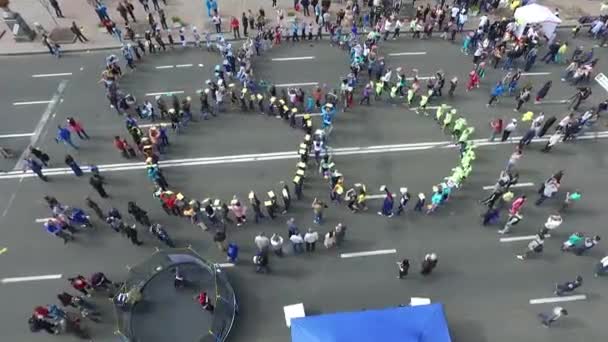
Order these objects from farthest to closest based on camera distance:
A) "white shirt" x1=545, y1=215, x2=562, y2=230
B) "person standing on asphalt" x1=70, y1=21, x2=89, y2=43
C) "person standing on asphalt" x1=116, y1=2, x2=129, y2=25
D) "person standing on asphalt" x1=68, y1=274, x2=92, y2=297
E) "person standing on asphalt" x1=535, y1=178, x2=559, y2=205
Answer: "person standing on asphalt" x1=116, y1=2, x2=129, y2=25 < "person standing on asphalt" x1=70, y1=21, x2=89, y2=43 < "person standing on asphalt" x1=535, y1=178, x2=559, y2=205 < "white shirt" x1=545, y1=215, x2=562, y2=230 < "person standing on asphalt" x1=68, y1=274, x2=92, y2=297

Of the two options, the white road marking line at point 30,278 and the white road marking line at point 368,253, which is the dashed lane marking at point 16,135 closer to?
the white road marking line at point 30,278

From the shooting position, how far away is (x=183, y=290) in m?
17.8

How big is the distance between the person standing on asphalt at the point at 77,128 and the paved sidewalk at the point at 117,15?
25.1ft

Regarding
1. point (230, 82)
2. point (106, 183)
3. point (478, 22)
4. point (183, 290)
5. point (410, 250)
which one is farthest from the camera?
point (478, 22)

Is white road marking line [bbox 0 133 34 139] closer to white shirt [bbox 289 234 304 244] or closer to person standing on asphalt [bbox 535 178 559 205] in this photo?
white shirt [bbox 289 234 304 244]

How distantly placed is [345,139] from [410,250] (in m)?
7.28

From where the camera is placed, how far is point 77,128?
21969 millimetres

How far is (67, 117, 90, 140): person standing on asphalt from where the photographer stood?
21536 mm

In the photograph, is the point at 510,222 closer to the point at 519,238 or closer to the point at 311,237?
the point at 519,238

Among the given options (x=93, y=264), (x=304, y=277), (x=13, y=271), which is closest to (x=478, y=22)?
(x=304, y=277)

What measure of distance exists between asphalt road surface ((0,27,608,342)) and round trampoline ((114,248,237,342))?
78 centimetres

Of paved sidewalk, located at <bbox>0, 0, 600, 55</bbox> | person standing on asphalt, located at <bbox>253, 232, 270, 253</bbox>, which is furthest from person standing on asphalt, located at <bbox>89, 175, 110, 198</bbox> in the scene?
paved sidewalk, located at <bbox>0, 0, 600, 55</bbox>

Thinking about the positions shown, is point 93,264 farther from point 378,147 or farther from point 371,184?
point 378,147

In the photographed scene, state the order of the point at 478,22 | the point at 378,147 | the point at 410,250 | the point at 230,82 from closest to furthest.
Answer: the point at 410,250 < the point at 378,147 < the point at 230,82 < the point at 478,22
